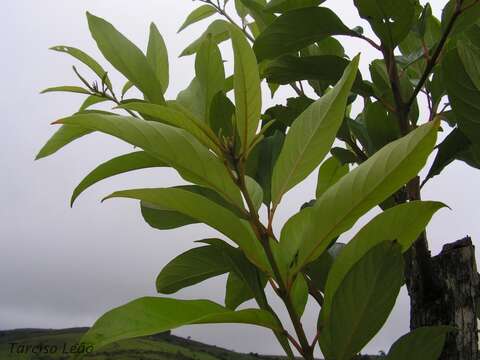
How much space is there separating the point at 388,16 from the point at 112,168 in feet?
1.75

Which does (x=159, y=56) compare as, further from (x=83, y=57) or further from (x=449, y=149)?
(x=449, y=149)

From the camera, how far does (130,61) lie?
0.79 m

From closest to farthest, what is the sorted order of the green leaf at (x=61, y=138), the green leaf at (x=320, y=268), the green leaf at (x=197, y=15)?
the green leaf at (x=320, y=268) → the green leaf at (x=61, y=138) → the green leaf at (x=197, y=15)

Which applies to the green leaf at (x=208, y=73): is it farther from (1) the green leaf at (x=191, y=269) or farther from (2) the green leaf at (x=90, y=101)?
(2) the green leaf at (x=90, y=101)

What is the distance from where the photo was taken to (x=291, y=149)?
60cm

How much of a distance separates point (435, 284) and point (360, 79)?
427 mm

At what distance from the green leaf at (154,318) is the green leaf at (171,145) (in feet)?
0.42

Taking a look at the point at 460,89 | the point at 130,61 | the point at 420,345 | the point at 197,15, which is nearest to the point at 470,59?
the point at 460,89

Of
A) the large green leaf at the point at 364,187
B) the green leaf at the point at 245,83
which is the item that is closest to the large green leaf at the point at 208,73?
the green leaf at the point at 245,83

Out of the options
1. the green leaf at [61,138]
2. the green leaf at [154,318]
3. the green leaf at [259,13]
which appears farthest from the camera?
the green leaf at [259,13]

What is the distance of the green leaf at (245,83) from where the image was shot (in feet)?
1.93

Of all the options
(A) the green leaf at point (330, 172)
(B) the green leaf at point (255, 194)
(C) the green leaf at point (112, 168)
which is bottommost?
(B) the green leaf at point (255, 194)

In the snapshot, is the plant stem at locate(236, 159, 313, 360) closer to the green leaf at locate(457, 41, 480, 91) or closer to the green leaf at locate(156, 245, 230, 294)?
the green leaf at locate(156, 245, 230, 294)

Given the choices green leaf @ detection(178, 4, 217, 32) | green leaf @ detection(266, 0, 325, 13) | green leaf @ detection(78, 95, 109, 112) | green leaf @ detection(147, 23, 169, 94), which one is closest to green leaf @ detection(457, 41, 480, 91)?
green leaf @ detection(266, 0, 325, 13)
